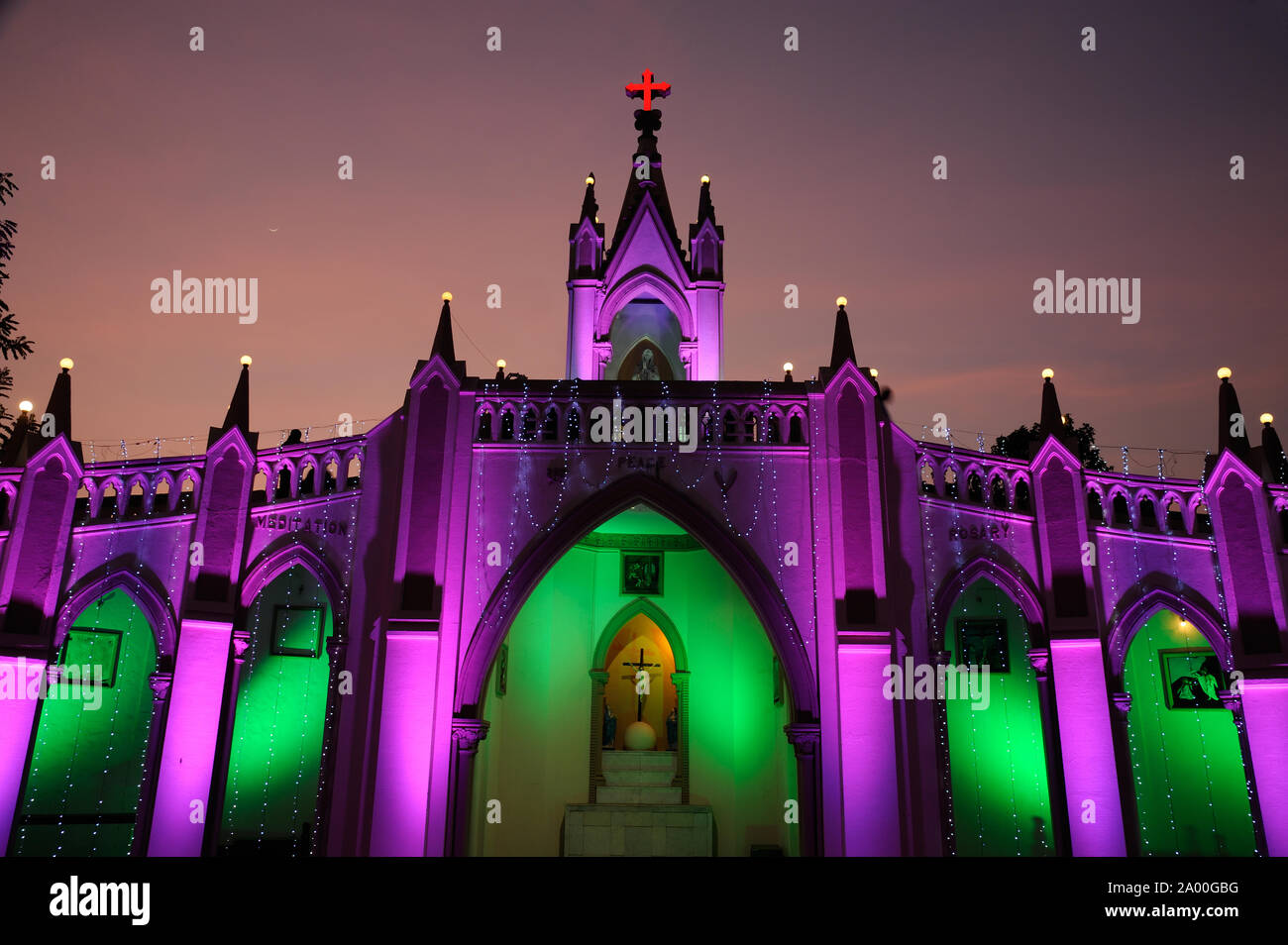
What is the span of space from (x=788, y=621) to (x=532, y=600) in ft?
22.1

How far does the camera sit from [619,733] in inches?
858

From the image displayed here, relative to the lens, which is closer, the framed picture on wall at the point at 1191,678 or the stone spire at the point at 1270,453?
the stone spire at the point at 1270,453

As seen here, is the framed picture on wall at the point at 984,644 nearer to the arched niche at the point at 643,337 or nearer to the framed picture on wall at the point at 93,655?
the arched niche at the point at 643,337

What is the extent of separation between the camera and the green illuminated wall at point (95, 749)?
19.3 meters

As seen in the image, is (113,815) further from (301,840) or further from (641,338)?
(641,338)

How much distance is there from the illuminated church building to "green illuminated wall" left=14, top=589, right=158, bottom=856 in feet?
0.18

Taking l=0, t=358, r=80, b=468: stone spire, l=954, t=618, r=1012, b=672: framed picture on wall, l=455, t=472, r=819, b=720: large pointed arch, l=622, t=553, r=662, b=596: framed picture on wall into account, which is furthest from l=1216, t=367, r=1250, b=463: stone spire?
l=0, t=358, r=80, b=468: stone spire

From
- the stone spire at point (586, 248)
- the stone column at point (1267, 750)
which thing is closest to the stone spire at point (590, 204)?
the stone spire at point (586, 248)

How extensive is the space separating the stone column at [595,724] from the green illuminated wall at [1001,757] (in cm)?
680

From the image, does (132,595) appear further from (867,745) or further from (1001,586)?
(1001,586)

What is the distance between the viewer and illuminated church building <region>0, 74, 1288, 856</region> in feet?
53.7

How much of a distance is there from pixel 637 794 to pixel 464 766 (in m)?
5.74

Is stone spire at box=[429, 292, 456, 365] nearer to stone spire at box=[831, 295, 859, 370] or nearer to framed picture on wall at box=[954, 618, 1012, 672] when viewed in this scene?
stone spire at box=[831, 295, 859, 370]
